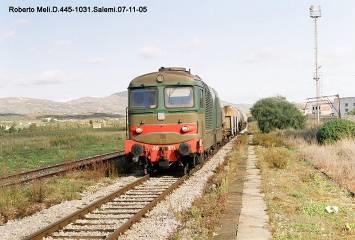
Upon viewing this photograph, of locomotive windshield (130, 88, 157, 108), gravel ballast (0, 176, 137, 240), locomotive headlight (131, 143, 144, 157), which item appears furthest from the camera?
locomotive windshield (130, 88, 157, 108)

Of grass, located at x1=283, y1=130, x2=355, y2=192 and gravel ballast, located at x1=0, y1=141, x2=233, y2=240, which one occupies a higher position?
grass, located at x1=283, y1=130, x2=355, y2=192

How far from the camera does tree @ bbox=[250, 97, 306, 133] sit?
48.0 meters

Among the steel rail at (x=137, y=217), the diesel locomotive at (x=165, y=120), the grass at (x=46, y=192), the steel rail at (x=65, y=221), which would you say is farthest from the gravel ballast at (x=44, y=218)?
the diesel locomotive at (x=165, y=120)

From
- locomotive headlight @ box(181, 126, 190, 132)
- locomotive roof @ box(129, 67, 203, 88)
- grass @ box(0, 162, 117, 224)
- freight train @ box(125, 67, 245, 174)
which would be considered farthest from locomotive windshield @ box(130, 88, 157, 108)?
grass @ box(0, 162, 117, 224)

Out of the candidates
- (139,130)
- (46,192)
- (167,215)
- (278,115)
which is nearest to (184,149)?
(139,130)

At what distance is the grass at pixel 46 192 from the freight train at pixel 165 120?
51.2 inches

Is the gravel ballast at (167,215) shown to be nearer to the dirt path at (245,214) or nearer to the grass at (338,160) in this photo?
the dirt path at (245,214)

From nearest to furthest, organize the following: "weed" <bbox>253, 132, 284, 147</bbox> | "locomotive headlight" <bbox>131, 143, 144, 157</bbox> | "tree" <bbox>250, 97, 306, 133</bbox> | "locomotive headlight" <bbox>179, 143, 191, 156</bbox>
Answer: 1. "locomotive headlight" <bbox>179, 143, 191, 156</bbox>
2. "locomotive headlight" <bbox>131, 143, 144, 157</bbox>
3. "weed" <bbox>253, 132, 284, 147</bbox>
4. "tree" <bbox>250, 97, 306, 133</bbox>

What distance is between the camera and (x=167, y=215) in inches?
396

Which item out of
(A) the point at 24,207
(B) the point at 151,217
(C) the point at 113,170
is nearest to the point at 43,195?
(A) the point at 24,207

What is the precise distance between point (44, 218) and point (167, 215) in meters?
2.43

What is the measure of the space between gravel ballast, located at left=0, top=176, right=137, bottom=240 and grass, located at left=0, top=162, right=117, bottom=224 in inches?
9.4

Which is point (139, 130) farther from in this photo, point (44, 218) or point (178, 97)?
point (44, 218)

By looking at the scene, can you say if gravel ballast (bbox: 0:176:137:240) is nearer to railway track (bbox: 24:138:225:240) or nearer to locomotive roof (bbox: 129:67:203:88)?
railway track (bbox: 24:138:225:240)
